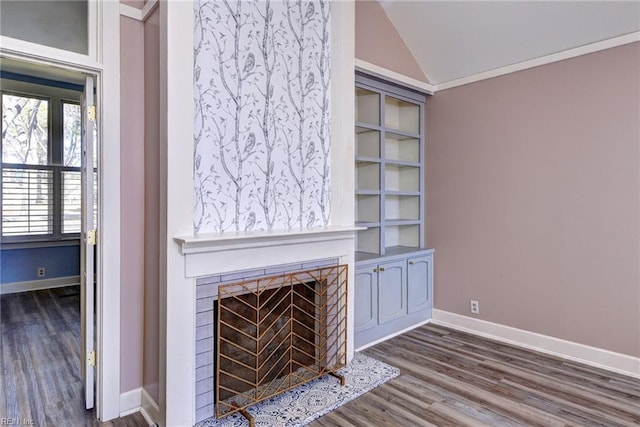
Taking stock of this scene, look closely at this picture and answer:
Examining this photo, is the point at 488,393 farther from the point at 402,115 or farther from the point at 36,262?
the point at 36,262

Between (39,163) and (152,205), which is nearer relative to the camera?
(152,205)

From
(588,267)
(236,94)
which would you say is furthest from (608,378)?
(236,94)

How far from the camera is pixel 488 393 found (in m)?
2.50

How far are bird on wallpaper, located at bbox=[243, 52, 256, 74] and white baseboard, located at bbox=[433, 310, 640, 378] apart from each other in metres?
2.99

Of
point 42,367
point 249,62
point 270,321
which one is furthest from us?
point 42,367

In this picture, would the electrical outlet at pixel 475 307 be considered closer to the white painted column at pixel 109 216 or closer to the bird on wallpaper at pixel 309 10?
the bird on wallpaper at pixel 309 10

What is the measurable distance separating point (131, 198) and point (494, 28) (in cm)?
309

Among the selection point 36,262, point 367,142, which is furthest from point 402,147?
point 36,262

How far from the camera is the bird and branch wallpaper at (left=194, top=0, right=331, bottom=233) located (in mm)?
2182

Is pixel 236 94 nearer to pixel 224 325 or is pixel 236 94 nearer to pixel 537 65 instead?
pixel 224 325

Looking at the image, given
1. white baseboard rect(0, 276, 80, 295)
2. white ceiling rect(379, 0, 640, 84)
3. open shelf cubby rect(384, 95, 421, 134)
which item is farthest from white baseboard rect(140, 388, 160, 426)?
white baseboard rect(0, 276, 80, 295)

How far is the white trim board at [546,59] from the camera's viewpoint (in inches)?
108

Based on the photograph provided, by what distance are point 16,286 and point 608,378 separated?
678 cm

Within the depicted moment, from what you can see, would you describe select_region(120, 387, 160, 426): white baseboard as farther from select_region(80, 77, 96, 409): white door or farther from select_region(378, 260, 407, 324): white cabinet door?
select_region(378, 260, 407, 324): white cabinet door
